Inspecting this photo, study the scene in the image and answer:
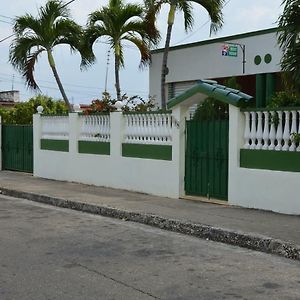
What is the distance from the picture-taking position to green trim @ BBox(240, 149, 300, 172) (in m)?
9.46

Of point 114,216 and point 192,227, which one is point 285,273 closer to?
point 192,227

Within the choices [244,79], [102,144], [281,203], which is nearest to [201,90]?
[281,203]

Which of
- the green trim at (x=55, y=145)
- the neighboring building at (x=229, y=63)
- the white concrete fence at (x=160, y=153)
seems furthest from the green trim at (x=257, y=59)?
the green trim at (x=55, y=145)

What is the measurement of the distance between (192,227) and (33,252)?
8.67 ft

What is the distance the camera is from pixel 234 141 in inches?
416

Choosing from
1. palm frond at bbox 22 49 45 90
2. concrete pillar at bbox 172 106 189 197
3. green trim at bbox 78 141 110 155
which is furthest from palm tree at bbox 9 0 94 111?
concrete pillar at bbox 172 106 189 197

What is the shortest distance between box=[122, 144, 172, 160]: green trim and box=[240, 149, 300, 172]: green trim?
2139 mm

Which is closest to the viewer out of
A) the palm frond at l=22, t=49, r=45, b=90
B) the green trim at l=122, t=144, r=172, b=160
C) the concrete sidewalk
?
the concrete sidewalk

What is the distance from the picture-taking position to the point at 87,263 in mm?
6773

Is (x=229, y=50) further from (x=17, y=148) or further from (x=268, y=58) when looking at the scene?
Answer: (x=17, y=148)

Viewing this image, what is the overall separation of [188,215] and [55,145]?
771 centimetres

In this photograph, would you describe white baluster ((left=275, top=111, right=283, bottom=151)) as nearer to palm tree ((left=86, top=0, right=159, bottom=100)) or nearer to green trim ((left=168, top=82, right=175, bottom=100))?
palm tree ((left=86, top=0, right=159, bottom=100))

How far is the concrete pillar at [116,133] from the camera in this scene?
13555 millimetres

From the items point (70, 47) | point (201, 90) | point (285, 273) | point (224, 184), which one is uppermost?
point (70, 47)
